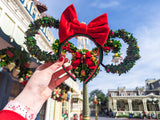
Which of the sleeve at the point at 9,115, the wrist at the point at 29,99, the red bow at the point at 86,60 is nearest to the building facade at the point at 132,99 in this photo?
the red bow at the point at 86,60

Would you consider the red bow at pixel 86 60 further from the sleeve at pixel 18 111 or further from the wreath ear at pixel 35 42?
the sleeve at pixel 18 111

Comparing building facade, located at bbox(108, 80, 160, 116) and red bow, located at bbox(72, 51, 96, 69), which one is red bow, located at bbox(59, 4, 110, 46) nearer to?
red bow, located at bbox(72, 51, 96, 69)

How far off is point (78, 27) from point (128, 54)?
1.53 meters

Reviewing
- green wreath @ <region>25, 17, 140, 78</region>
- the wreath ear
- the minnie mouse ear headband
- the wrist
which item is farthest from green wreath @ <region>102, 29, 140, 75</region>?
the wrist

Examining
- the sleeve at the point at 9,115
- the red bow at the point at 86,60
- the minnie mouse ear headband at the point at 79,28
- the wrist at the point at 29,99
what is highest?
the minnie mouse ear headband at the point at 79,28

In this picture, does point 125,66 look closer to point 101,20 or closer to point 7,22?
point 101,20

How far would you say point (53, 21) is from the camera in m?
2.35

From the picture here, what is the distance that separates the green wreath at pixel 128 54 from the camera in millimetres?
2350

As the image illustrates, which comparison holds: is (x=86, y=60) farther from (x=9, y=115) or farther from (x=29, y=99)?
(x=9, y=115)

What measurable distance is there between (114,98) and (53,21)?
35.1 meters

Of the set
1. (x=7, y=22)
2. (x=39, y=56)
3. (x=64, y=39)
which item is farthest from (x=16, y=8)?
(x=64, y=39)

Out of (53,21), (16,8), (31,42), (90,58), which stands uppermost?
(16,8)

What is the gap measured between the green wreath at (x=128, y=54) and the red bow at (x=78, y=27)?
790mm

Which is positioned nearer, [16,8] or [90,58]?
[90,58]
